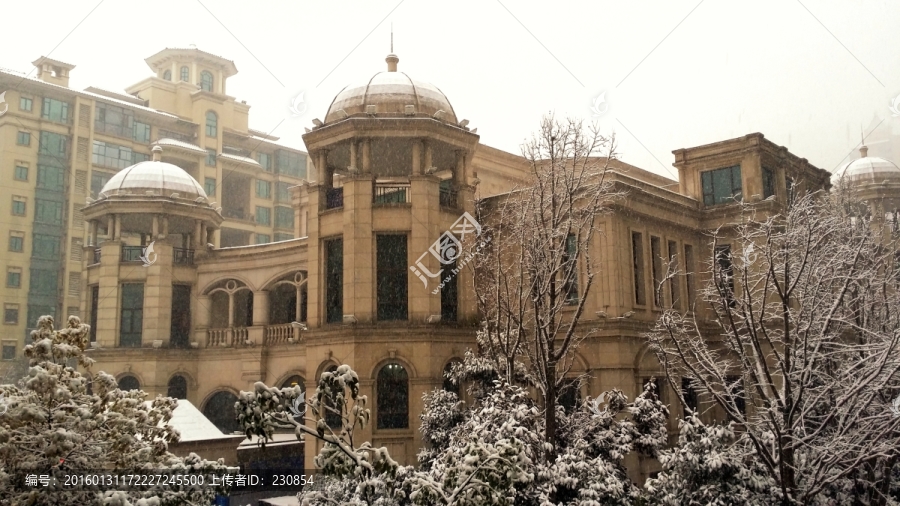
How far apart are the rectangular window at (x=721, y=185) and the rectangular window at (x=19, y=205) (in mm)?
46936

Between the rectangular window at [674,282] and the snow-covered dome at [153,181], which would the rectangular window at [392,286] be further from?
the snow-covered dome at [153,181]

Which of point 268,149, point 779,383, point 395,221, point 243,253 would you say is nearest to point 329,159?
point 395,221

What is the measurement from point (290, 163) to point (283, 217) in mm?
5719

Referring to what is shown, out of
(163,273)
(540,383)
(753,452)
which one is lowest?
(753,452)

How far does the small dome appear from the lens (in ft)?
116

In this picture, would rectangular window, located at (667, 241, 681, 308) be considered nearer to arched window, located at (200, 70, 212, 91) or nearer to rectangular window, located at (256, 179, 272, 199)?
rectangular window, located at (256, 179, 272, 199)

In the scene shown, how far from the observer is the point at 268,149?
70312 millimetres

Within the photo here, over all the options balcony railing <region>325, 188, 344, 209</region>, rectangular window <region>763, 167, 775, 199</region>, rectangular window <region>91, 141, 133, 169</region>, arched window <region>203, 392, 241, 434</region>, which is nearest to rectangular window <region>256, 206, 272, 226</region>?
rectangular window <region>91, 141, 133, 169</region>

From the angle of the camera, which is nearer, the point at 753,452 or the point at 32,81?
the point at 753,452

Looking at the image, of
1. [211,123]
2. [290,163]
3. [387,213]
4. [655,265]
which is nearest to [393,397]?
[387,213]

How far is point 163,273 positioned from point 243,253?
3849 millimetres

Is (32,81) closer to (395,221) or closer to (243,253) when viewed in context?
(243,253)

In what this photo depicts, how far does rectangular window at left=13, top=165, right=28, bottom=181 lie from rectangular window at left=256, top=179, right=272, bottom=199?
64.4 feet

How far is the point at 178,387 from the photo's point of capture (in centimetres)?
3481
